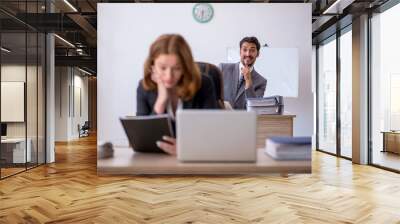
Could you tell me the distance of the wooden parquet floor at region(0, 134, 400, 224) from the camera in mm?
4574

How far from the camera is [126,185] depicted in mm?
6402

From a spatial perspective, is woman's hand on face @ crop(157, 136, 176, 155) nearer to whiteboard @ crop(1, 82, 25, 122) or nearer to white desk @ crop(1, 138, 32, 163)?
whiteboard @ crop(1, 82, 25, 122)

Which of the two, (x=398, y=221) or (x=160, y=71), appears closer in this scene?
(x=160, y=71)

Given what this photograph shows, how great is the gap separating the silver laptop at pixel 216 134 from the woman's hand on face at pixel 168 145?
1.0 inches

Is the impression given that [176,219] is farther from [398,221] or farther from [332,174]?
[332,174]

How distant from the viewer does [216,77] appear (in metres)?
1.96

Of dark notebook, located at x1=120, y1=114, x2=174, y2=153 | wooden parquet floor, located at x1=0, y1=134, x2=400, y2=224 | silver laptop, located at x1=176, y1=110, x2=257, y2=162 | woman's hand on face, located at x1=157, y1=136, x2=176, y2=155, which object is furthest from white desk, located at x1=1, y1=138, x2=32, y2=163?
silver laptop, located at x1=176, y1=110, x2=257, y2=162

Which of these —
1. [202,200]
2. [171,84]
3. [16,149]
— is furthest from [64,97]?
[171,84]

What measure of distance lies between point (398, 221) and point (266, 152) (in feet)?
10.7

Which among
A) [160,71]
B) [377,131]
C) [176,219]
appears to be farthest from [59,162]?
[160,71]

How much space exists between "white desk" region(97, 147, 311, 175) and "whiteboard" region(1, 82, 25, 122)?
248 inches

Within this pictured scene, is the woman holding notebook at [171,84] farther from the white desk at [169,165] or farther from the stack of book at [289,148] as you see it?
the stack of book at [289,148]

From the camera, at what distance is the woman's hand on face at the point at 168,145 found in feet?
5.88

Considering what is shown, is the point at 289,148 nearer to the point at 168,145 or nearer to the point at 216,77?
the point at 216,77
